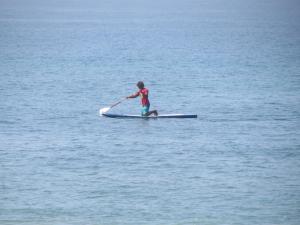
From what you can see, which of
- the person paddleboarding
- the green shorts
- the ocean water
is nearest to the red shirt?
the person paddleboarding

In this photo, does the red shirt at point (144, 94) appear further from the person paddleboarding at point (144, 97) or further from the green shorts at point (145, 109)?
the green shorts at point (145, 109)

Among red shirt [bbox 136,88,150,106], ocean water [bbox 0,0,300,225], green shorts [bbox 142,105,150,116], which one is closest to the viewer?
ocean water [bbox 0,0,300,225]

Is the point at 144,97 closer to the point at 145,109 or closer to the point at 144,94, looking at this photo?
the point at 144,94

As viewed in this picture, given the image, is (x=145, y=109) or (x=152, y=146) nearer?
(x=152, y=146)

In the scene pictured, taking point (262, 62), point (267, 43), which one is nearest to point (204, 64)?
point (262, 62)

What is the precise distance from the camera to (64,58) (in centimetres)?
7862

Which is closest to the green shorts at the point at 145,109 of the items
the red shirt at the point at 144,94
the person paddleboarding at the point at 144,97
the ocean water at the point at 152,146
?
the person paddleboarding at the point at 144,97

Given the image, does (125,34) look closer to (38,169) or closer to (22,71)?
(22,71)

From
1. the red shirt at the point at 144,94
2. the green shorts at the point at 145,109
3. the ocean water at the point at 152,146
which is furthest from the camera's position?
the green shorts at the point at 145,109

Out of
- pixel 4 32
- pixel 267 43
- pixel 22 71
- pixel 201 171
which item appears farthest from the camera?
pixel 4 32

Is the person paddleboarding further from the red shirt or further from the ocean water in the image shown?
the ocean water

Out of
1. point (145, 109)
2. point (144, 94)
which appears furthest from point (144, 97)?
point (145, 109)

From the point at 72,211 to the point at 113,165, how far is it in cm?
553

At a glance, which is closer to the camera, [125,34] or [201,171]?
[201,171]
